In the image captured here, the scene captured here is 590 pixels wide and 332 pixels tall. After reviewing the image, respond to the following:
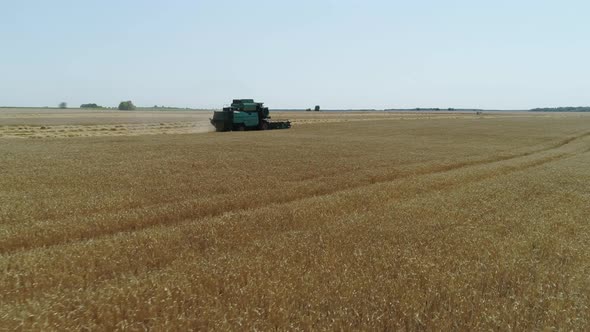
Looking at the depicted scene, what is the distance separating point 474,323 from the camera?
4051 mm

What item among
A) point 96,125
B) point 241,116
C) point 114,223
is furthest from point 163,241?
point 96,125

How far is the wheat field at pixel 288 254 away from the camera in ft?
13.6

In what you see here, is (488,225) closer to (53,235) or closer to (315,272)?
(315,272)

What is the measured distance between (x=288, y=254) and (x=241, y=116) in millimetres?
40577

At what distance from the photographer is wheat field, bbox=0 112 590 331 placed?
4145 mm

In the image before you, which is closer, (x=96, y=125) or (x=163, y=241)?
(x=163, y=241)

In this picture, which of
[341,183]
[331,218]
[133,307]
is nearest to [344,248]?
[331,218]

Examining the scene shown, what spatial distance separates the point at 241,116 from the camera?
4519 centimetres

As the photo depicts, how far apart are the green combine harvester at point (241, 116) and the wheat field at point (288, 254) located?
32.1 meters

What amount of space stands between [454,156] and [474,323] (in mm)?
19918

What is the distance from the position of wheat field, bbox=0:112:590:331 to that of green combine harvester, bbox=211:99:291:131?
32.1 m

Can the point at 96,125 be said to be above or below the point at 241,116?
below

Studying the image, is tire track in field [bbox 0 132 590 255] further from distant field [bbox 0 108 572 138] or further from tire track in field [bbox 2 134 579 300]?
distant field [bbox 0 108 572 138]

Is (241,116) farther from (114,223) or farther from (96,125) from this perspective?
(114,223)
